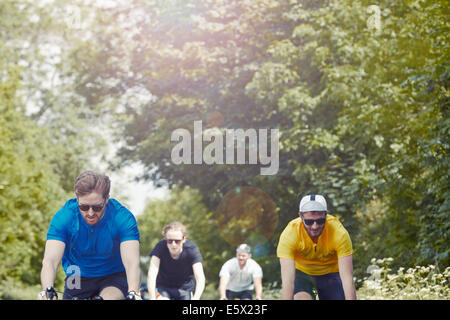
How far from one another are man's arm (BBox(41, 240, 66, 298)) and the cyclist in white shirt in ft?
24.7

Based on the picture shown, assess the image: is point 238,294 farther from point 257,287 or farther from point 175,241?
point 175,241

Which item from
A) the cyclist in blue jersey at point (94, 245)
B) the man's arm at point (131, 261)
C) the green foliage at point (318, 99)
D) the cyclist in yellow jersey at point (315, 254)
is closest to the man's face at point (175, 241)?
the cyclist in yellow jersey at point (315, 254)

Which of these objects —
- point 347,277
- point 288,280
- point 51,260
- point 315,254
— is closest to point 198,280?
point 315,254

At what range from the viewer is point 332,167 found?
2084cm

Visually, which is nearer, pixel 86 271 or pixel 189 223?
pixel 86 271

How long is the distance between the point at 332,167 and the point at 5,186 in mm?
15865

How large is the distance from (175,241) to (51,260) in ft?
13.2

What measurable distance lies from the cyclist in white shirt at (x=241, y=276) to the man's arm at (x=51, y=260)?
7.53 m

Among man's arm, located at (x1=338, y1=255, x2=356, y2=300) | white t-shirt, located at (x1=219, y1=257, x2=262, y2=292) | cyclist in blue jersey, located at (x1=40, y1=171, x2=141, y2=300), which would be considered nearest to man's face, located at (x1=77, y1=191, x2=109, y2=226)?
cyclist in blue jersey, located at (x1=40, y1=171, x2=141, y2=300)

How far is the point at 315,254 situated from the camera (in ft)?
21.4

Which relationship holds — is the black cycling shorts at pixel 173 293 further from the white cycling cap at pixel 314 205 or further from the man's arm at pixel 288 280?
the white cycling cap at pixel 314 205
